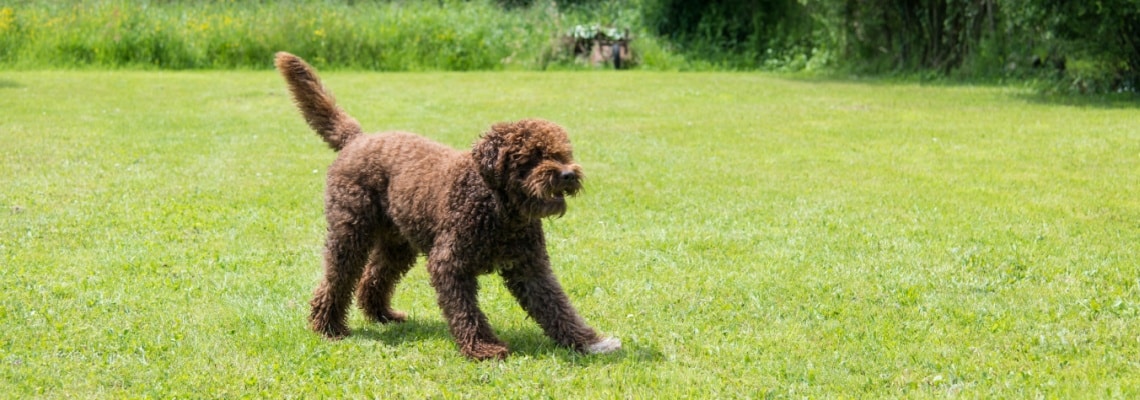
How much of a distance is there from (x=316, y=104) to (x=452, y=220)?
139 centimetres

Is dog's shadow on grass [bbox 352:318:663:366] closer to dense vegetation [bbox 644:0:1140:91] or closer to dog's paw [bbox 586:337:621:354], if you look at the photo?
dog's paw [bbox 586:337:621:354]

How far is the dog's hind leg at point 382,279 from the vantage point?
636 centimetres

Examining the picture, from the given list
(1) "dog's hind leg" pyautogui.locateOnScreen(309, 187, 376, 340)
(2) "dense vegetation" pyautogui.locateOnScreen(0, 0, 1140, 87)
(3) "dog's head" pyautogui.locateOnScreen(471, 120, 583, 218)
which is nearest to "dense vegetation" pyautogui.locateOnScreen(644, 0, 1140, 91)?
(2) "dense vegetation" pyautogui.locateOnScreen(0, 0, 1140, 87)

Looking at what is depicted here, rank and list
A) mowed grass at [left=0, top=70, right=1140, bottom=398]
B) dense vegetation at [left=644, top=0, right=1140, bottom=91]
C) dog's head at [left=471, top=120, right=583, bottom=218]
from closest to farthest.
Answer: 1. dog's head at [left=471, top=120, right=583, bottom=218]
2. mowed grass at [left=0, top=70, right=1140, bottom=398]
3. dense vegetation at [left=644, top=0, right=1140, bottom=91]

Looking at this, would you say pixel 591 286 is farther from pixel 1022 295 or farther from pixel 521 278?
pixel 1022 295

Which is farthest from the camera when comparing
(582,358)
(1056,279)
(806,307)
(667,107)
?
(667,107)

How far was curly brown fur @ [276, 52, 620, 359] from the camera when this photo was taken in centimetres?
534

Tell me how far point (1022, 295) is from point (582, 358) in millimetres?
2698

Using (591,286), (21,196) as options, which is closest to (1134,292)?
(591,286)

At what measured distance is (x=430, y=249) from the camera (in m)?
5.71

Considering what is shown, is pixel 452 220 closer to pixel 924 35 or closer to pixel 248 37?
pixel 924 35

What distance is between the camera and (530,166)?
17.4ft

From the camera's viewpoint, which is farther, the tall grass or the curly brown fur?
the tall grass

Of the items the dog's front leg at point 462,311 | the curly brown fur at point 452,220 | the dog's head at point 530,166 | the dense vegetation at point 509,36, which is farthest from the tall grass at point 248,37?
the dog's head at point 530,166
